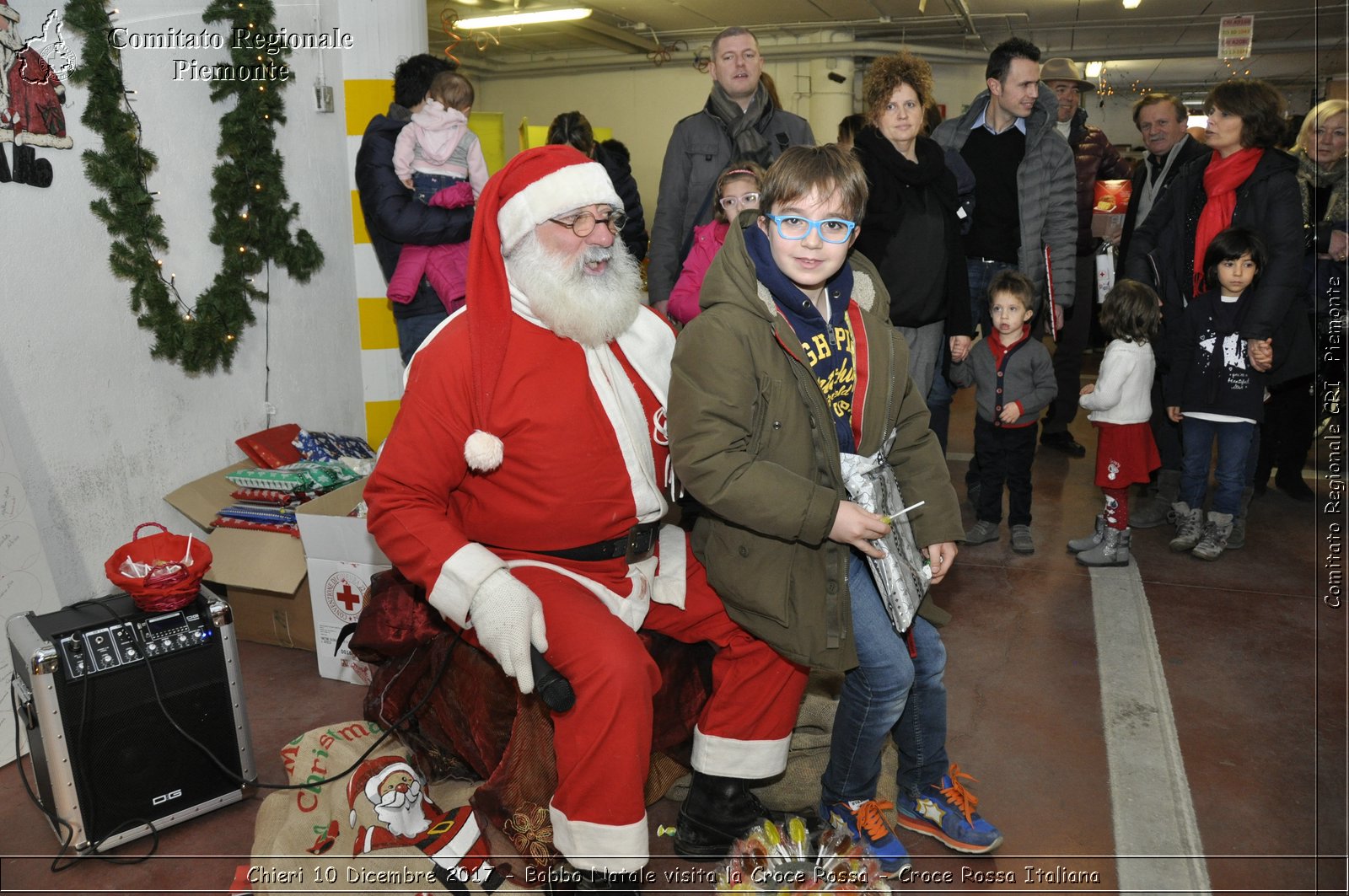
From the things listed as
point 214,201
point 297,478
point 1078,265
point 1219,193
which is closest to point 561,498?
point 297,478

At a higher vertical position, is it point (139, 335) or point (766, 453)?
point (139, 335)

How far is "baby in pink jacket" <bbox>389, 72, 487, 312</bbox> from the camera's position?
405 cm

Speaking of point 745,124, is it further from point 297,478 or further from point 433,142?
point 297,478

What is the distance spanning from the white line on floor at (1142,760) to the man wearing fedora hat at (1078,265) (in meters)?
2.35

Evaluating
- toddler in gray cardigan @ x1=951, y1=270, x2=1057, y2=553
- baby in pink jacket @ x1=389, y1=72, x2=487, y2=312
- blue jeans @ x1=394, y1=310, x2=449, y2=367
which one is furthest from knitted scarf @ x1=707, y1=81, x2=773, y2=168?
blue jeans @ x1=394, y1=310, x2=449, y2=367

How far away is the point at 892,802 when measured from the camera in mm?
2662

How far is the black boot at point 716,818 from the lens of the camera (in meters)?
2.44

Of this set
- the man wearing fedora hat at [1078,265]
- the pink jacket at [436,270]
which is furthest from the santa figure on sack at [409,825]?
the man wearing fedora hat at [1078,265]

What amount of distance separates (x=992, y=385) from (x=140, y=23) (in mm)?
3667

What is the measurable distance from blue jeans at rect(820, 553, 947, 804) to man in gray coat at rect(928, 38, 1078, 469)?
2.20 metres

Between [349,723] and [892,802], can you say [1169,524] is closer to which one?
[892,802]

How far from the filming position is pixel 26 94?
3.14 metres

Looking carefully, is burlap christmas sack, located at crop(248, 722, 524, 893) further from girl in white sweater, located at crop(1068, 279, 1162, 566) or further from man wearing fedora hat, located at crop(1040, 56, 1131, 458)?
man wearing fedora hat, located at crop(1040, 56, 1131, 458)

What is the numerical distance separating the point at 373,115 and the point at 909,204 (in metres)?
2.52
